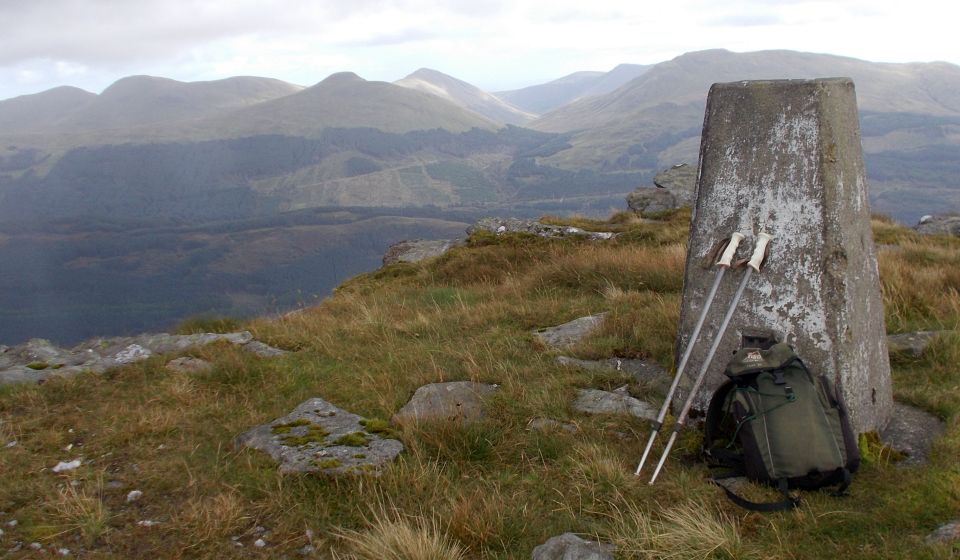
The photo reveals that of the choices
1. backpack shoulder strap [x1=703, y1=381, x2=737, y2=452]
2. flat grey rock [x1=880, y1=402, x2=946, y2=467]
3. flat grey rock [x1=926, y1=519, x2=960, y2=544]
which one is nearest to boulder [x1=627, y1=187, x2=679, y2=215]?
flat grey rock [x1=880, y1=402, x2=946, y2=467]

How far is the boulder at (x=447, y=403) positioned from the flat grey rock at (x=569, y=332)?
141cm

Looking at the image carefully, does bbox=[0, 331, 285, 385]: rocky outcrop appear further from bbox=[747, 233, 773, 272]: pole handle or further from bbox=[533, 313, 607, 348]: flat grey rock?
bbox=[747, 233, 773, 272]: pole handle

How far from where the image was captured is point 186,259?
637 feet

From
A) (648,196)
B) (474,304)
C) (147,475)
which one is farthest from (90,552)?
(648,196)

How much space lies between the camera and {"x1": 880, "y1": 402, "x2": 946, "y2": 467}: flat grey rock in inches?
175

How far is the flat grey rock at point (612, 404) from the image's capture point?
5285mm

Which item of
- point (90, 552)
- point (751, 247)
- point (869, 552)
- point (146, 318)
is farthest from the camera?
point (146, 318)

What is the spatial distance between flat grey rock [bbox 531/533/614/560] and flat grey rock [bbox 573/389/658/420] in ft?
5.97

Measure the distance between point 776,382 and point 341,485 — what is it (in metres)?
2.92

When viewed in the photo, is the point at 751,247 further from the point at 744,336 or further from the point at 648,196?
the point at 648,196

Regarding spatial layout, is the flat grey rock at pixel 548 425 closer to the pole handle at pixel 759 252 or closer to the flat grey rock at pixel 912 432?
the pole handle at pixel 759 252

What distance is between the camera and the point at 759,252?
4.64 meters

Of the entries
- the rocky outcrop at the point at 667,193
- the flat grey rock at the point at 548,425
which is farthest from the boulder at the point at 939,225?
the flat grey rock at the point at 548,425

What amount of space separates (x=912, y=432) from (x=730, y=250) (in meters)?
1.89
